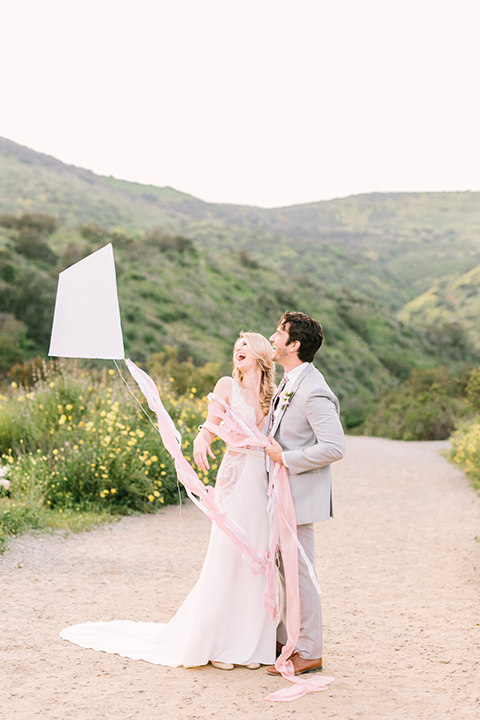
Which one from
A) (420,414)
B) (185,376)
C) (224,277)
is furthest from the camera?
(224,277)

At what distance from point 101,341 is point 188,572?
10.4ft

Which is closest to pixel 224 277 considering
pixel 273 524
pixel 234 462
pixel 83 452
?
pixel 83 452

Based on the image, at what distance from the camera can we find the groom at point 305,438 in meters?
4.09

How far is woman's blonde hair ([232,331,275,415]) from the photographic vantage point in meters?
4.48

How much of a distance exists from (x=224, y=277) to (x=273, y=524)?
37358 millimetres

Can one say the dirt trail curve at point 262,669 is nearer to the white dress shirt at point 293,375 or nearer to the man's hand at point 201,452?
the man's hand at point 201,452

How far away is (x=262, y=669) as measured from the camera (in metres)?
4.30

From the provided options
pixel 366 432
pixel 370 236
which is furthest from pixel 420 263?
pixel 366 432

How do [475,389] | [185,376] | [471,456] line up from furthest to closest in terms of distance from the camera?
[185,376] < [475,389] < [471,456]

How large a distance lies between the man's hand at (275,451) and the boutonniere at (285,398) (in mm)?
194

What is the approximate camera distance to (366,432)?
76.3ft

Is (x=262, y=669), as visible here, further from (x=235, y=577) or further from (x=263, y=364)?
(x=263, y=364)

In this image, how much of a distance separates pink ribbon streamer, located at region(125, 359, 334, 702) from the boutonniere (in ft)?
0.69

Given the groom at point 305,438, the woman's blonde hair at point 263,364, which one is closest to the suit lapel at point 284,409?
the groom at point 305,438
